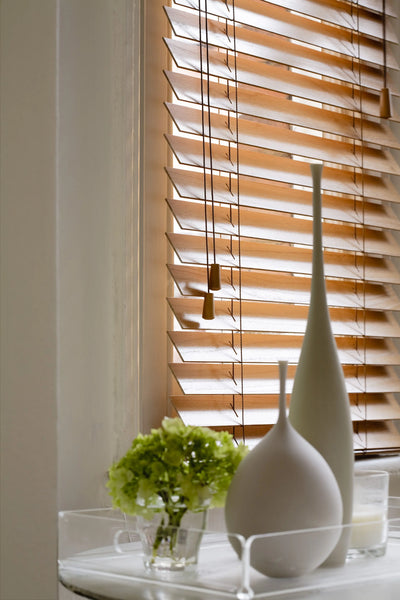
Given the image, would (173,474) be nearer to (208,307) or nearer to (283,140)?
(208,307)

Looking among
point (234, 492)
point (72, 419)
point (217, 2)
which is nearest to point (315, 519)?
point (234, 492)

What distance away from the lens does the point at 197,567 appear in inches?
31.4

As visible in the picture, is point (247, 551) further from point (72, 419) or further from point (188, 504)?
point (72, 419)

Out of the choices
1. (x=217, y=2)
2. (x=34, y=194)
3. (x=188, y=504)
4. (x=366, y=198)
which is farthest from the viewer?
(x=366, y=198)

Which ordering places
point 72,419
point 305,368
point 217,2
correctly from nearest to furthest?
1. point 305,368
2. point 72,419
3. point 217,2

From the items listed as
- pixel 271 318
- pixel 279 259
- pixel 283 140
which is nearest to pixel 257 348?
pixel 271 318

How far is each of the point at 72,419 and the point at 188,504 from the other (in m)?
0.40

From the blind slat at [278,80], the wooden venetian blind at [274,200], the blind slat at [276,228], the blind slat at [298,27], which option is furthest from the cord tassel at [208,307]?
the blind slat at [298,27]

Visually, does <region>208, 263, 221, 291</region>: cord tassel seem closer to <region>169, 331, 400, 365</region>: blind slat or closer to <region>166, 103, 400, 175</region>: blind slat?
<region>169, 331, 400, 365</region>: blind slat

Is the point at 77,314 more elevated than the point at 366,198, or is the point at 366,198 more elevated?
the point at 366,198

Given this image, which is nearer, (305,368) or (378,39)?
(305,368)

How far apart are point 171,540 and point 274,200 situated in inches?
33.4

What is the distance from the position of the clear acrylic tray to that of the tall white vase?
81mm

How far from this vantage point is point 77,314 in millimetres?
1169
